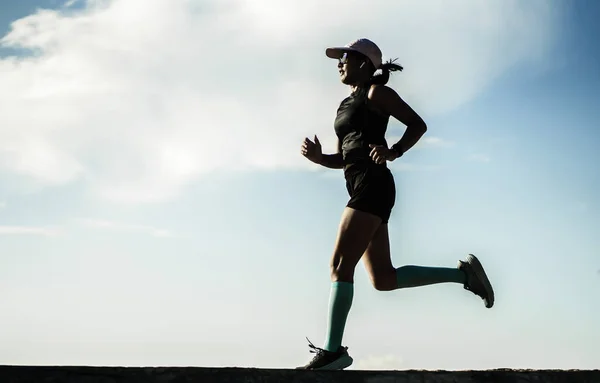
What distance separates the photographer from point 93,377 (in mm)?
3361

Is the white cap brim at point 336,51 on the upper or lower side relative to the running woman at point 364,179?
Result: upper

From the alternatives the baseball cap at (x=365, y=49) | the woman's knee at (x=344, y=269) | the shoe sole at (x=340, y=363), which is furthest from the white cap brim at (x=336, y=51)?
the shoe sole at (x=340, y=363)

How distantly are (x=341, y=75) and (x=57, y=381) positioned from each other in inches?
114

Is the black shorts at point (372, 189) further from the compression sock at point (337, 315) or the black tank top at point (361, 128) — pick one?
the compression sock at point (337, 315)

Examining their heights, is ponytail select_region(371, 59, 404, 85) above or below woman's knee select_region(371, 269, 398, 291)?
above

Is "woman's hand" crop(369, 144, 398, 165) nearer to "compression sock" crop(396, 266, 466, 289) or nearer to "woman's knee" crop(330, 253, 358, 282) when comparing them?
"woman's knee" crop(330, 253, 358, 282)

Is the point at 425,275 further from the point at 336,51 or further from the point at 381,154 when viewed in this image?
the point at 336,51

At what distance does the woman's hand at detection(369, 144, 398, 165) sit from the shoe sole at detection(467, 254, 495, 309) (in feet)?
4.26

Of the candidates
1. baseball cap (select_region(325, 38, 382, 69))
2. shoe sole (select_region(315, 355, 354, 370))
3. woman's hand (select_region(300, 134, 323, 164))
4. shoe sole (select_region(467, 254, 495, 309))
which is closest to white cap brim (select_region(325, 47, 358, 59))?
baseball cap (select_region(325, 38, 382, 69))

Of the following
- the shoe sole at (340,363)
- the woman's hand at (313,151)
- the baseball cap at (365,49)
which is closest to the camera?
the shoe sole at (340,363)

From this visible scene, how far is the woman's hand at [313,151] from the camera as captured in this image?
5582 mm

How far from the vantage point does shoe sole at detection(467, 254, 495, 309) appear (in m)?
5.68

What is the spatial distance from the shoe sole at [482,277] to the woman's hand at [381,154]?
1.30 meters

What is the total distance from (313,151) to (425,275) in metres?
1.18
